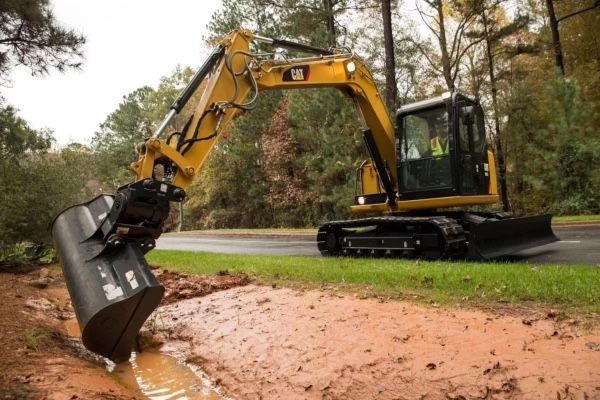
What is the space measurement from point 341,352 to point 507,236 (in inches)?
220

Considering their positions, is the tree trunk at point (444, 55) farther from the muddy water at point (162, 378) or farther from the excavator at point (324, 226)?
the muddy water at point (162, 378)

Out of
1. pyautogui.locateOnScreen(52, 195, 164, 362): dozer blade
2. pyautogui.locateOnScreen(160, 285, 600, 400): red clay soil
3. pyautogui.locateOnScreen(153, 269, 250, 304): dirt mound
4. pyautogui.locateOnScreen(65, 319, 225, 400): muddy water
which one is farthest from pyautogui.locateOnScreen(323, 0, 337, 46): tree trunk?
pyautogui.locateOnScreen(65, 319, 225, 400): muddy water

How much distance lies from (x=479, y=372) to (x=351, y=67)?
6.56 m

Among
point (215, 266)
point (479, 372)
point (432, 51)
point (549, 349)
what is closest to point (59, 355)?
point (479, 372)

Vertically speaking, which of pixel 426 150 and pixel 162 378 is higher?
pixel 426 150

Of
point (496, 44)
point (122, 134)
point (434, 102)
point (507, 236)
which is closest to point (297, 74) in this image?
point (434, 102)

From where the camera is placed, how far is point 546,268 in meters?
6.33

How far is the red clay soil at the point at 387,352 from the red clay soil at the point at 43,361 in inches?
37.1

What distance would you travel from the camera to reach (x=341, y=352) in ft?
12.6

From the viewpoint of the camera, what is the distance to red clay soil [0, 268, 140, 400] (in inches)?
119

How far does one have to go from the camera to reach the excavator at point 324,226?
4.05 m

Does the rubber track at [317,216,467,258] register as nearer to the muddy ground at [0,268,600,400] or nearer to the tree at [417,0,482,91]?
the muddy ground at [0,268,600,400]

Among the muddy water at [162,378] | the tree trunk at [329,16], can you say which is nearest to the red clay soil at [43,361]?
the muddy water at [162,378]

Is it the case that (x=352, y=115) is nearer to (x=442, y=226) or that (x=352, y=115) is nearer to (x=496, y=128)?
(x=496, y=128)
